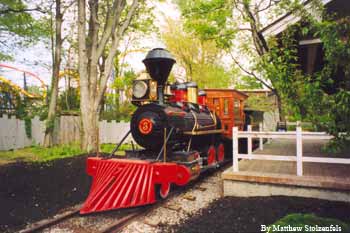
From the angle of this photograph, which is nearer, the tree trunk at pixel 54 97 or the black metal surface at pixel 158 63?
the black metal surface at pixel 158 63

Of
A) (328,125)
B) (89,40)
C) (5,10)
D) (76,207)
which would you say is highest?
(5,10)

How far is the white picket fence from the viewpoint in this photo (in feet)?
40.7

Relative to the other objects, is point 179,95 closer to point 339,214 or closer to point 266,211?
point 266,211

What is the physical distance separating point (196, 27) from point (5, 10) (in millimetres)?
8487

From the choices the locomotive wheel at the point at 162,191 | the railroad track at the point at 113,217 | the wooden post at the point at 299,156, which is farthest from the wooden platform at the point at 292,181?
the railroad track at the point at 113,217

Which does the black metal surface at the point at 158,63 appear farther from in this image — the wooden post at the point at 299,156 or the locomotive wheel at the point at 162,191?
the wooden post at the point at 299,156

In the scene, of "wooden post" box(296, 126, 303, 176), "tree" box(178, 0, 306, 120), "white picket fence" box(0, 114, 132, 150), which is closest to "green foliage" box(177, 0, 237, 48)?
"tree" box(178, 0, 306, 120)

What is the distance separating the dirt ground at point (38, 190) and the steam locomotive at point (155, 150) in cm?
76

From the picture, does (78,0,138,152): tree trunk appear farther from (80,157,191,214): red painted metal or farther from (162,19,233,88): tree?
(162,19,233,88): tree

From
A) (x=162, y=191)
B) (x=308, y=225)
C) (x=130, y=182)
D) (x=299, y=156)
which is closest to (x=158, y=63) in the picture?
(x=130, y=182)

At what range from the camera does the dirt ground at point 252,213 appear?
3.71m

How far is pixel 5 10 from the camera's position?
35.2ft

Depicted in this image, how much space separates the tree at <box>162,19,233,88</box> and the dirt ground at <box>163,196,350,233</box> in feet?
61.9

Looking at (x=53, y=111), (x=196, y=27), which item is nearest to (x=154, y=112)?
(x=53, y=111)
